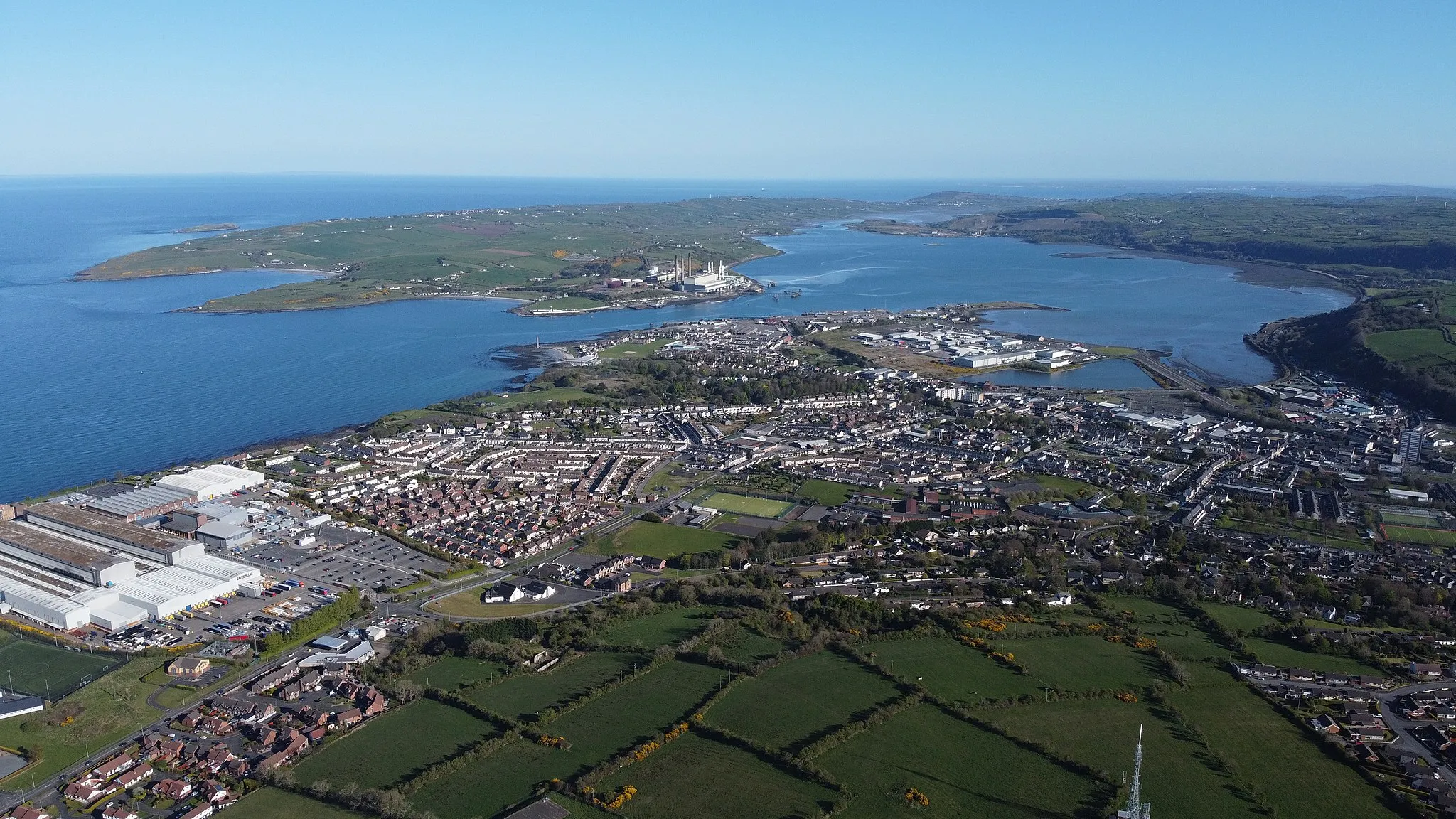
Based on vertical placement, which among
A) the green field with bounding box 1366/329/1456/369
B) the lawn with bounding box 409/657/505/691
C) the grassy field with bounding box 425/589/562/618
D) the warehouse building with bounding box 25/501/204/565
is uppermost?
the green field with bounding box 1366/329/1456/369

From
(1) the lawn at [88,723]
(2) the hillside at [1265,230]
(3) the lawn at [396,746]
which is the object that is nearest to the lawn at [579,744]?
(3) the lawn at [396,746]

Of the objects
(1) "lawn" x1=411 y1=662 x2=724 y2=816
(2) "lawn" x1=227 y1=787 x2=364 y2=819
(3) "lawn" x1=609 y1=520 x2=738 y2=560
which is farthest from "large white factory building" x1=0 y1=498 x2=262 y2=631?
(1) "lawn" x1=411 y1=662 x2=724 y2=816

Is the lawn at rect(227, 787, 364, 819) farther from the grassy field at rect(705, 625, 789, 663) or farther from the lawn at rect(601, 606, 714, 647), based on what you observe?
the grassy field at rect(705, 625, 789, 663)

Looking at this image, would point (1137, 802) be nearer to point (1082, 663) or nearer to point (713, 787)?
point (1082, 663)

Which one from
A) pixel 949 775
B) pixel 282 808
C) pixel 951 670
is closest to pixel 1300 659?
pixel 951 670

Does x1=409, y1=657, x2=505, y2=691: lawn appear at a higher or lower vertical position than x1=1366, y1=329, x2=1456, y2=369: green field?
lower

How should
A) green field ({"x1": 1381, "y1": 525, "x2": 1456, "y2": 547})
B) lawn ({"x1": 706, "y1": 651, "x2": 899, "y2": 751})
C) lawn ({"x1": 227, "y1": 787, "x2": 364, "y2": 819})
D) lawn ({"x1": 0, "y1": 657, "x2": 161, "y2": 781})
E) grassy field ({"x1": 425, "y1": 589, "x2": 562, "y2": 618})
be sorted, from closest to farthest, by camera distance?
lawn ({"x1": 227, "y1": 787, "x2": 364, "y2": 819}) → lawn ({"x1": 0, "y1": 657, "x2": 161, "y2": 781}) → lawn ({"x1": 706, "y1": 651, "x2": 899, "y2": 751}) → grassy field ({"x1": 425, "y1": 589, "x2": 562, "y2": 618}) → green field ({"x1": 1381, "y1": 525, "x2": 1456, "y2": 547})

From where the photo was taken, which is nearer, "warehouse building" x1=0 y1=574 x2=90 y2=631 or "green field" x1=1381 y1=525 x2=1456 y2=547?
"warehouse building" x1=0 y1=574 x2=90 y2=631

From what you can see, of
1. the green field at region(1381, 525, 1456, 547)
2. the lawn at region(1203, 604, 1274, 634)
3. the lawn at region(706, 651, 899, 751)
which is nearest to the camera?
the lawn at region(706, 651, 899, 751)
